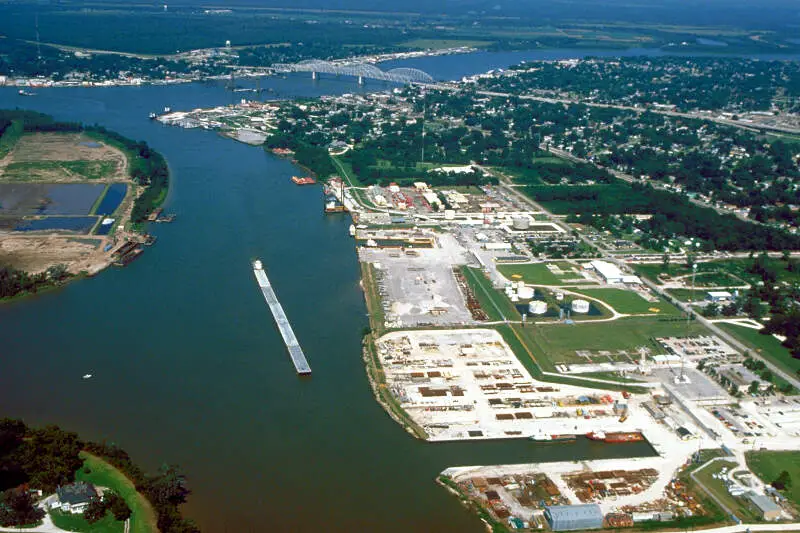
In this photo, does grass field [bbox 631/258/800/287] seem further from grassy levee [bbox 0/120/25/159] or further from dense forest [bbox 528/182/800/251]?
grassy levee [bbox 0/120/25/159]

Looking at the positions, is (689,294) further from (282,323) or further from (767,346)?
(282,323)

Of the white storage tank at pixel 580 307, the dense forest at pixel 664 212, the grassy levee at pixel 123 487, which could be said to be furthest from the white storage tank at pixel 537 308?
the grassy levee at pixel 123 487

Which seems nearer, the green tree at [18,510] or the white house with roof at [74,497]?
the green tree at [18,510]

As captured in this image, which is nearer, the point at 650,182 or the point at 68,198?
the point at 68,198

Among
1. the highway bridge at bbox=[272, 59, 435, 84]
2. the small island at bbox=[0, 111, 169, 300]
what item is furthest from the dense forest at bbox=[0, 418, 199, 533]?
the highway bridge at bbox=[272, 59, 435, 84]

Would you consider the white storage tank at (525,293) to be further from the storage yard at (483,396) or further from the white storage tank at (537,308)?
the storage yard at (483,396)

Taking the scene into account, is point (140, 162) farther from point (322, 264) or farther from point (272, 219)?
point (322, 264)

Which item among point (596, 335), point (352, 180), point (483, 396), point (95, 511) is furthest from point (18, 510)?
point (352, 180)
